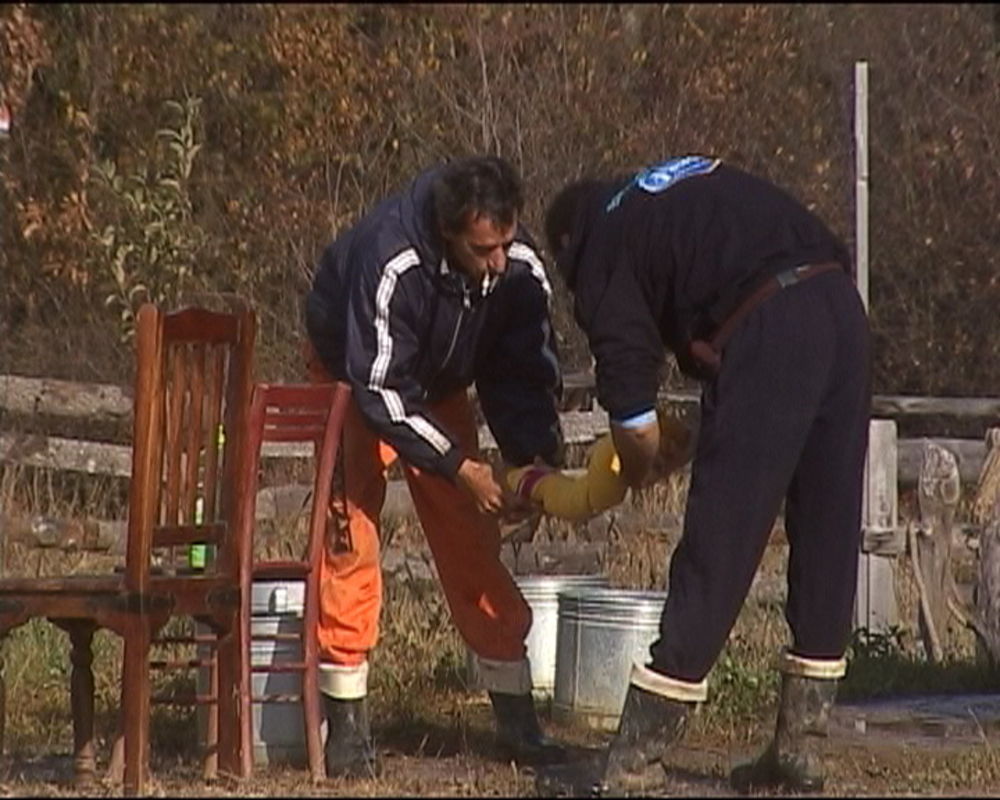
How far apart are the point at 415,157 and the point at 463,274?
30.2ft

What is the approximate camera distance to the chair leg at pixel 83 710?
7.49 metres

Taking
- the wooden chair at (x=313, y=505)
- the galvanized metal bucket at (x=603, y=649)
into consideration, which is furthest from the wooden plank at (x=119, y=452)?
the wooden chair at (x=313, y=505)

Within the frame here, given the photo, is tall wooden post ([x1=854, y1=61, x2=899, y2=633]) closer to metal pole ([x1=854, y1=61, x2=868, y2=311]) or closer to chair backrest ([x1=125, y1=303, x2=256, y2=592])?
metal pole ([x1=854, y1=61, x2=868, y2=311])

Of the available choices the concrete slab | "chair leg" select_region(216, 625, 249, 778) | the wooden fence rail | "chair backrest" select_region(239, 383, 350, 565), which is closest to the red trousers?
"chair backrest" select_region(239, 383, 350, 565)

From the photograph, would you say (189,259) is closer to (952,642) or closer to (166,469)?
(952,642)

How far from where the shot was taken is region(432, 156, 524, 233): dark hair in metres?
7.27

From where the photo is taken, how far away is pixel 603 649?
877cm

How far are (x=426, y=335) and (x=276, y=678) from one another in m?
1.20

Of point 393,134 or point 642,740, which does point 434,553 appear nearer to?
point 642,740

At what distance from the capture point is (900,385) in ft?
58.3


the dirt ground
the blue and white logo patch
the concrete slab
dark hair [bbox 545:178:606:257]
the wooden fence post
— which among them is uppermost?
the blue and white logo patch


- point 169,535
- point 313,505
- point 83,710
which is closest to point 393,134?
point 313,505

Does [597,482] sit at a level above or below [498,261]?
below

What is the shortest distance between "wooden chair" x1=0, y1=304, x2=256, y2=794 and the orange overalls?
1.44ft
